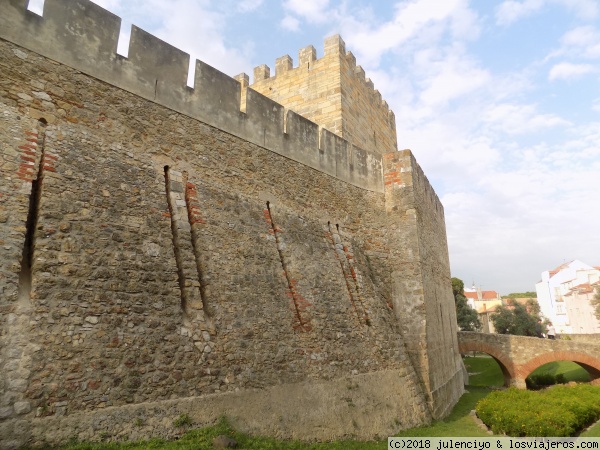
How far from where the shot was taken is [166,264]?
5828 millimetres

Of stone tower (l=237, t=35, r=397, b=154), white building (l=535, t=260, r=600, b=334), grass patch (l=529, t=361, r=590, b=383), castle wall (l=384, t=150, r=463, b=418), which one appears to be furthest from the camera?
white building (l=535, t=260, r=600, b=334)

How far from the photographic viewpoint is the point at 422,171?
13312 millimetres

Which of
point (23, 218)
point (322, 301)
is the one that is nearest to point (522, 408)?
point (322, 301)

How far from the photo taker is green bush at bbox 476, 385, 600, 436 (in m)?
8.90

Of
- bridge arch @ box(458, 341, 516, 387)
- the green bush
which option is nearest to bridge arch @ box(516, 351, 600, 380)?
bridge arch @ box(458, 341, 516, 387)

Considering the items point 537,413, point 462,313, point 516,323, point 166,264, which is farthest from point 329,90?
point 516,323

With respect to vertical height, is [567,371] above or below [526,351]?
below

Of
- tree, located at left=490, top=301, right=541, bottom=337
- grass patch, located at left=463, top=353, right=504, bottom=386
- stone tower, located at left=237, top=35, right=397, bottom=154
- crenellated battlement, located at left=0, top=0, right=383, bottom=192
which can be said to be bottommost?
grass patch, located at left=463, top=353, right=504, bottom=386

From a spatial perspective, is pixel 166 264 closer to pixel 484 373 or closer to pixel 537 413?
pixel 537 413

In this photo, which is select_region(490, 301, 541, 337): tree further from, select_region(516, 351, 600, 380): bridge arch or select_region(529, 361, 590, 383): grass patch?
select_region(516, 351, 600, 380): bridge arch

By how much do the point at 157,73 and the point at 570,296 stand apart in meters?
53.2

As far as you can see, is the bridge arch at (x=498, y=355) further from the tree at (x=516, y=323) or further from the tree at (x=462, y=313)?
the tree at (x=516, y=323)

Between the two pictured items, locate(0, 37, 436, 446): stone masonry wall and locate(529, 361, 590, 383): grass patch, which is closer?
locate(0, 37, 436, 446): stone masonry wall

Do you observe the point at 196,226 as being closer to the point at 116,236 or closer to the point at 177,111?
the point at 116,236
